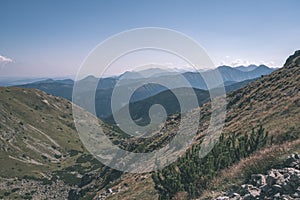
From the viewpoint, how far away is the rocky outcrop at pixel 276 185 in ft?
39.1

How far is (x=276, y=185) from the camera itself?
12.3m

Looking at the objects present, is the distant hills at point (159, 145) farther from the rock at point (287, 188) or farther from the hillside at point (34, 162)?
the rock at point (287, 188)

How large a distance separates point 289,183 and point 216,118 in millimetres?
40545

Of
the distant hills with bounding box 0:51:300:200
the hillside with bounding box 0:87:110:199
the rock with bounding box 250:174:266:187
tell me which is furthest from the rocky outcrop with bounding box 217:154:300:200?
the hillside with bounding box 0:87:110:199

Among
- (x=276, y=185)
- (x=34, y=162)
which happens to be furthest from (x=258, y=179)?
(x=34, y=162)

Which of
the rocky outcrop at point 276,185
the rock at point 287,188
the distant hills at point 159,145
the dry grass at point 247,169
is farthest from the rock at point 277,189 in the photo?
the distant hills at point 159,145

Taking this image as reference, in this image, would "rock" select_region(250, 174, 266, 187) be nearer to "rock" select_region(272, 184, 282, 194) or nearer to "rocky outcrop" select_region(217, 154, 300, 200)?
"rocky outcrop" select_region(217, 154, 300, 200)

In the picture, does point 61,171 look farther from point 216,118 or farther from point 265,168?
point 265,168

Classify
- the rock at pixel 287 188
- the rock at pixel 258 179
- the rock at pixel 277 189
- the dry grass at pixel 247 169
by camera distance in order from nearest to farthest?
the rock at pixel 287 188 → the rock at pixel 277 189 → the rock at pixel 258 179 → the dry grass at pixel 247 169

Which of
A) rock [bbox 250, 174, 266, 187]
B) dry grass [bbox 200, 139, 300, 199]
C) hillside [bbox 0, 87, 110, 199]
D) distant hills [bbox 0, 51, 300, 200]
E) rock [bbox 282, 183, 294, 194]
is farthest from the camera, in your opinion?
hillside [bbox 0, 87, 110, 199]

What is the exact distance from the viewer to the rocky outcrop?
1191cm

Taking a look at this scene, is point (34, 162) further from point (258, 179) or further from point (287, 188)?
point (287, 188)

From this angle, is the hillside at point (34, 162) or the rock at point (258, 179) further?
the hillside at point (34, 162)

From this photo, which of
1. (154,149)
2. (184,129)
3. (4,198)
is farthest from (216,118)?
(4,198)
